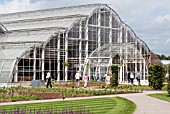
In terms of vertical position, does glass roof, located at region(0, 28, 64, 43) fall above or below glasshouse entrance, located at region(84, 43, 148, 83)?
above

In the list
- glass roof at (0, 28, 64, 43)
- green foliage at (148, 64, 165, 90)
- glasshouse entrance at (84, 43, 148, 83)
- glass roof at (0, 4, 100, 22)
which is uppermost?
glass roof at (0, 4, 100, 22)

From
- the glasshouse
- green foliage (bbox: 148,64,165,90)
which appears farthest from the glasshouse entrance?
green foliage (bbox: 148,64,165,90)

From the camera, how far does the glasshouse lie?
51.1 metres

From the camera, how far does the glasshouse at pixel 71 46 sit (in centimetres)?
5112

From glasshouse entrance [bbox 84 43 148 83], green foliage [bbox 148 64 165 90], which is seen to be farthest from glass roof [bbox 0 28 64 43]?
green foliage [bbox 148 64 165 90]

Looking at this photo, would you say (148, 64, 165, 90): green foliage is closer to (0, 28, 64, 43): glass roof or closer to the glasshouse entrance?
the glasshouse entrance

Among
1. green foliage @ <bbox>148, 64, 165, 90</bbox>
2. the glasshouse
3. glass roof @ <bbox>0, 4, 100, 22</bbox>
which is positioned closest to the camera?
green foliage @ <bbox>148, 64, 165, 90</bbox>

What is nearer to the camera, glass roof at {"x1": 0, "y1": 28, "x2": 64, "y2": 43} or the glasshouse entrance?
glass roof at {"x1": 0, "y1": 28, "x2": 64, "y2": 43}

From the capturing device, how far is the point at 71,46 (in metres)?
57.8

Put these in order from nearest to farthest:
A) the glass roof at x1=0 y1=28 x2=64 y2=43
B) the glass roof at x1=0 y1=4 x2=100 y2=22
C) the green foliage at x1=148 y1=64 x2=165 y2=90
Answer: the green foliage at x1=148 y1=64 x2=165 y2=90 → the glass roof at x1=0 y1=28 x2=64 y2=43 → the glass roof at x1=0 y1=4 x2=100 y2=22

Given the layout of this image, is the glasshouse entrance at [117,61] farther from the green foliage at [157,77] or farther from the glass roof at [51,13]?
the green foliage at [157,77]

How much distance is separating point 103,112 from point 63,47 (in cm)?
3864

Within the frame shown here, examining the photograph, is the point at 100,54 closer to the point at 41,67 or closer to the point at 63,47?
the point at 63,47

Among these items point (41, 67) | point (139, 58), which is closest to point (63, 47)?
point (41, 67)
